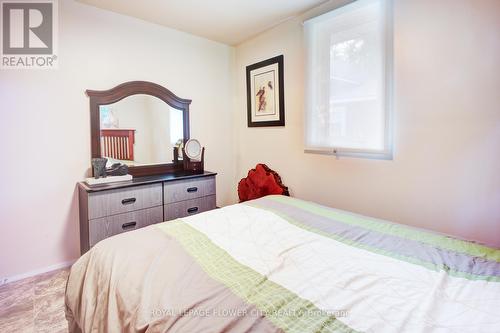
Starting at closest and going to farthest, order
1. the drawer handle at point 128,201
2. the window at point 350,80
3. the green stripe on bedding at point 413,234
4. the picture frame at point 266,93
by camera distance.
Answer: the green stripe on bedding at point 413,234
the window at point 350,80
the drawer handle at point 128,201
the picture frame at point 266,93

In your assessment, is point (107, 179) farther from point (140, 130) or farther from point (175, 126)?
point (175, 126)

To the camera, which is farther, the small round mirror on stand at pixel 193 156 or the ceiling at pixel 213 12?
the small round mirror on stand at pixel 193 156

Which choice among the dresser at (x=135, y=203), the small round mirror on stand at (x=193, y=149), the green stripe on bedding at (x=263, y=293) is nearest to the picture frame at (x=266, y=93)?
the small round mirror on stand at (x=193, y=149)

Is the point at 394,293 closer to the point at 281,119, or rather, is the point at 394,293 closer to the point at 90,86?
the point at 281,119

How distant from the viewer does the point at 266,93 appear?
299 cm

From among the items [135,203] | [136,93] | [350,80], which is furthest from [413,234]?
[136,93]

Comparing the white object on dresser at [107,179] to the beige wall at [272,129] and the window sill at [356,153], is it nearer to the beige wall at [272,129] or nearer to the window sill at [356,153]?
the beige wall at [272,129]

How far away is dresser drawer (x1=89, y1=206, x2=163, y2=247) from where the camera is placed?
2.13 metres

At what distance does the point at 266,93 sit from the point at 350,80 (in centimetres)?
105

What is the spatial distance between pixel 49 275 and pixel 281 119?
8.39 feet

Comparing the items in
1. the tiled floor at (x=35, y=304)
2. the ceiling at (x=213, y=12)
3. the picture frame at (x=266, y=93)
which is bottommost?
the tiled floor at (x=35, y=304)

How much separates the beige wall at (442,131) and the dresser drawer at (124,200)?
1659mm

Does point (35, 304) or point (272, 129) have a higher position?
point (272, 129)

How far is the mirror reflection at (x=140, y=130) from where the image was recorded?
2564 mm
